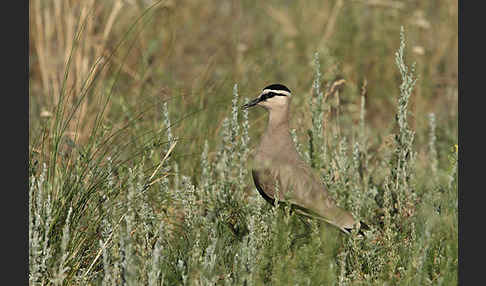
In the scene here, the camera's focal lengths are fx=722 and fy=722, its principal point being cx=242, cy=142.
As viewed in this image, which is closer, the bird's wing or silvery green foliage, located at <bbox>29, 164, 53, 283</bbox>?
silvery green foliage, located at <bbox>29, 164, 53, 283</bbox>

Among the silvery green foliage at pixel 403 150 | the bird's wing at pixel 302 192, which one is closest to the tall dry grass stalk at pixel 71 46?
the bird's wing at pixel 302 192

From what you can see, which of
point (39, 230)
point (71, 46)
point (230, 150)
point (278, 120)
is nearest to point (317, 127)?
point (278, 120)

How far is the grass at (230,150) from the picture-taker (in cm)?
286

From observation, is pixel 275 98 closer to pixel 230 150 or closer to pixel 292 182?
pixel 230 150

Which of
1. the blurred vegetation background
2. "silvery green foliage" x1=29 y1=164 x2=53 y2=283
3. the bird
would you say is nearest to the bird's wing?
the bird

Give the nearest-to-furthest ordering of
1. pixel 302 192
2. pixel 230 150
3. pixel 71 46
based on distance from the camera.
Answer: pixel 302 192
pixel 230 150
pixel 71 46

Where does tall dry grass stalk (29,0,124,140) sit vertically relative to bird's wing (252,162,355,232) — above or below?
above

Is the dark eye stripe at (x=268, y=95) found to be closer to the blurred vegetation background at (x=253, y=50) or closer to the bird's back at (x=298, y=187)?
the bird's back at (x=298, y=187)

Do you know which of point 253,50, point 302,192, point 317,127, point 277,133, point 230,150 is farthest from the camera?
point 253,50

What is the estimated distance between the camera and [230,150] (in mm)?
3604

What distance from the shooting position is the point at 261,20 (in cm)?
695

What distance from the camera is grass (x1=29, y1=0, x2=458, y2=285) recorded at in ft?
9.37

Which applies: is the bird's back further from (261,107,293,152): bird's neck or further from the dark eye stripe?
the dark eye stripe

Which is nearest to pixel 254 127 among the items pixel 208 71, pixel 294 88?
pixel 208 71
